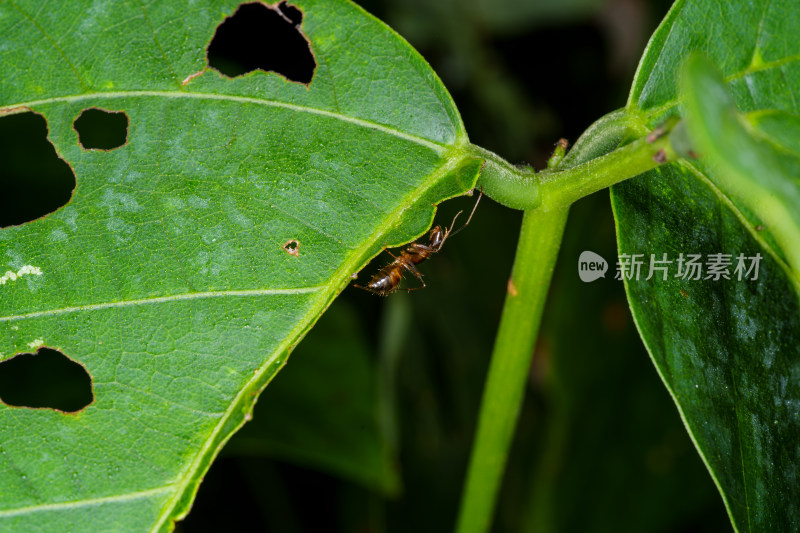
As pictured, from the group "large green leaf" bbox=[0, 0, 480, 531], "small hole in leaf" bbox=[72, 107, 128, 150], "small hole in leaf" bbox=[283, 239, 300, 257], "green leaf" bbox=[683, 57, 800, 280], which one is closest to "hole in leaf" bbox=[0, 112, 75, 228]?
"small hole in leaf" bbox=[72, 107, 128, 150]

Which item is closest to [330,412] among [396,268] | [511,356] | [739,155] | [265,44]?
[396,268]

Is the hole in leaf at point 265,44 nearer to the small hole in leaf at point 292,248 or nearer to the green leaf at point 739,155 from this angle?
the small hole in leaf at point 292,248

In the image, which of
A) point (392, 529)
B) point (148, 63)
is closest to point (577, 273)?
point (392, 529)

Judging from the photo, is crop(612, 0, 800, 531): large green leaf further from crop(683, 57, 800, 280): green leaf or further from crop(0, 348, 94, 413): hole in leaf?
crop(0, 348, 94, 413): hole in leaf

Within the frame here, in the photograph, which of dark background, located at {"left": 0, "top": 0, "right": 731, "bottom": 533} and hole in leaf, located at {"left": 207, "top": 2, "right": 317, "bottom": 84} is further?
dark background, located at {"left": 0, "top": 0, "right": 731, "bottom": 533}

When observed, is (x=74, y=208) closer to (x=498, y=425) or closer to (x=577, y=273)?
(x=498, y=425)

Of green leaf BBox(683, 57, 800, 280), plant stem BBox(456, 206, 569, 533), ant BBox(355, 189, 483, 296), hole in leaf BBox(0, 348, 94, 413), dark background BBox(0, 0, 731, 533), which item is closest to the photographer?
green leaf BBox(683, 57, 800, 280)
